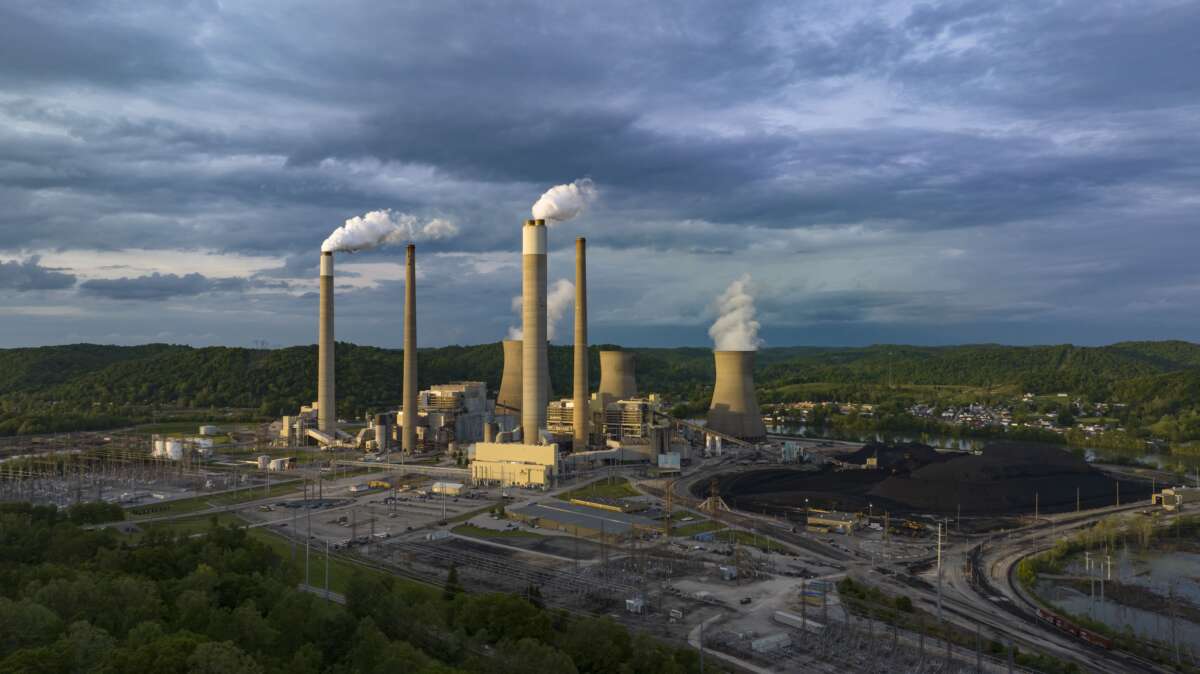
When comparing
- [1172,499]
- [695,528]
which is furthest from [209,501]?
[1172,499]

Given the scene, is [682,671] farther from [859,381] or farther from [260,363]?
[859,381]

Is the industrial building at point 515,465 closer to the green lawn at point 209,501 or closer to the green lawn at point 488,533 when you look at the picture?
the green lawn at point 209,501

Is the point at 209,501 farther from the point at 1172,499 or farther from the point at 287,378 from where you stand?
the point at 287,378

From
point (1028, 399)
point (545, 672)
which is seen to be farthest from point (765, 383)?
point (545, 672)

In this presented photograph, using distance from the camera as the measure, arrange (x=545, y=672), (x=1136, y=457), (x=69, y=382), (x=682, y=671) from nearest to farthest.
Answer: (x=545, y=672) < (x=682, y=671) < (x=1136, y=457) < (x=69, y=382)

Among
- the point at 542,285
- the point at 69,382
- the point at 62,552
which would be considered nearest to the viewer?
the point at 62,552

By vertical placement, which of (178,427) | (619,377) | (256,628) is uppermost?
(619,377)
